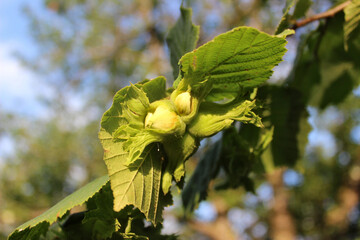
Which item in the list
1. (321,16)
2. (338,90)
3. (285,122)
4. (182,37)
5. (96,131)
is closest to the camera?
(182,37)

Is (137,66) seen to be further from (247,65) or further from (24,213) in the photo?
(247,65)

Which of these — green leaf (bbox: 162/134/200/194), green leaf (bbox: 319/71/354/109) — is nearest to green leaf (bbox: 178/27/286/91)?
green leaf (bbox: 162/134/200/194)

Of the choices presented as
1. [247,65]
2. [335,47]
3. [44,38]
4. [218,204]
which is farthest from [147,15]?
[247,65]

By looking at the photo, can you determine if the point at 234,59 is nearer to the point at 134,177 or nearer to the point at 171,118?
the point at 171,118

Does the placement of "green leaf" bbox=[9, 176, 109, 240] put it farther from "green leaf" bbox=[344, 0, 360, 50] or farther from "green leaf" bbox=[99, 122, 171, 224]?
"green leaf" bbox=[344, 0, 360, 50]

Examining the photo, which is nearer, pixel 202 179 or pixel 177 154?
pixel 177 154

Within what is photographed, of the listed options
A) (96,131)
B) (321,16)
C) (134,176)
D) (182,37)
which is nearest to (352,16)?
(321,16)

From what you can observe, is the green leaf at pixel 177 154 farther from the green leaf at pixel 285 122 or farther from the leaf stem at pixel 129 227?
the green leaf at pixel 285 122
